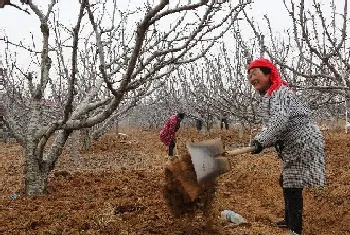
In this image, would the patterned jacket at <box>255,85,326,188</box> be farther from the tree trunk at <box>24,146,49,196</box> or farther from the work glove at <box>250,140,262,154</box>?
the tree trunk at <box>24,146,49,196</box>

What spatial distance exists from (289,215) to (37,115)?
A: 298cm

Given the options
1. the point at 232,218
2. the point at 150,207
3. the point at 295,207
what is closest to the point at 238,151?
the point at 295,207

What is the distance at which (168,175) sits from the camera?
3.47m

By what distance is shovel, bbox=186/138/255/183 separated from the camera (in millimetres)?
3316

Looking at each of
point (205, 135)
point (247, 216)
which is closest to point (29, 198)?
point (247, 216)

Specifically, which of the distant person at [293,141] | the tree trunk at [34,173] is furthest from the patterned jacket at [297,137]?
the tree trunk at [34,173]

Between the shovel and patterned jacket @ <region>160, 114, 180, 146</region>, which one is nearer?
the shovel

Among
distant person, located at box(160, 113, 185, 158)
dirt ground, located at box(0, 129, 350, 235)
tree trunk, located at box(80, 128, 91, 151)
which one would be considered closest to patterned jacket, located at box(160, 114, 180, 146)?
distant person, located at box(160, 113, 185, 158)

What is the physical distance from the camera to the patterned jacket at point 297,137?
11.4 ft

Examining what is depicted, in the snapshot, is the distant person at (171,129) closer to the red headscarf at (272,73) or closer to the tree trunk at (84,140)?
the tree trunk at (84,140)

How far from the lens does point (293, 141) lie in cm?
354

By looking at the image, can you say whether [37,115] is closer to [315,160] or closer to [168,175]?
[168,175]

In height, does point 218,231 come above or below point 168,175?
below

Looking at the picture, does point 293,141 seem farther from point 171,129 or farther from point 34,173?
point 171,129
